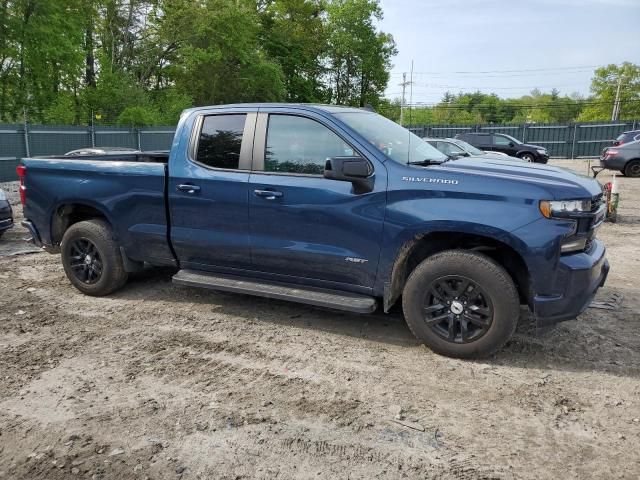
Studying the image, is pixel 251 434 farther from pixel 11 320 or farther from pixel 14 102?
pixel 14 102

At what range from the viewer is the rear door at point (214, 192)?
182 inches

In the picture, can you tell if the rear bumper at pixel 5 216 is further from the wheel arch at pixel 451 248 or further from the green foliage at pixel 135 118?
the green foliage at pixel 135 118

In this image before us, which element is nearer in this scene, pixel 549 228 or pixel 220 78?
pixel 549 228

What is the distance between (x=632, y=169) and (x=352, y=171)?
1871 centimetres

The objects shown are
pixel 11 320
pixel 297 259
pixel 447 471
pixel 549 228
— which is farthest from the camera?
pixel 11 320

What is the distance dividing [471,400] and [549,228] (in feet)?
4.27

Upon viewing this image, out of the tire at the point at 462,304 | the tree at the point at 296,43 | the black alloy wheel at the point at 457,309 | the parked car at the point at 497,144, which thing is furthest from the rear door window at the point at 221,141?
the tree at the point at 296,43

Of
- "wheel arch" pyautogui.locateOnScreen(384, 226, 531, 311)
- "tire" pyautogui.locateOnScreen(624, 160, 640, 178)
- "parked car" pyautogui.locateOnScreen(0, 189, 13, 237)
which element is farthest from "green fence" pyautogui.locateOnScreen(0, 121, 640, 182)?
"wheel arch" pyautogui.locateOnScreen(384, 226, 531, 311)

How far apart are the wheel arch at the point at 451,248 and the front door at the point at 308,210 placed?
19cm

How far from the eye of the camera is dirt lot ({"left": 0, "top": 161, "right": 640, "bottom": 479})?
278cm

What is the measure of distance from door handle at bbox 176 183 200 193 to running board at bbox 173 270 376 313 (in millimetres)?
799

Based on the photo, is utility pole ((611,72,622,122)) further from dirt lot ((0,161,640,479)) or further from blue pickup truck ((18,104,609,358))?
dirt lot ((0,161,640,479))

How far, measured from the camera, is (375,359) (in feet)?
13.2

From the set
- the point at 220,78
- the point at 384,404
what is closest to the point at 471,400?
the point at 384,404
